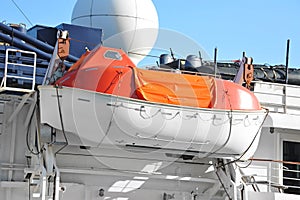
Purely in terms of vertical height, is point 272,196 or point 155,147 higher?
point 155,147

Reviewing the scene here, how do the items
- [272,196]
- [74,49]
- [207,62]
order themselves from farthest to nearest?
[207,62]
[74,49]
[272,196]

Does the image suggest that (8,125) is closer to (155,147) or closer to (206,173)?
(155,147)

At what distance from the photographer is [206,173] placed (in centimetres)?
1116

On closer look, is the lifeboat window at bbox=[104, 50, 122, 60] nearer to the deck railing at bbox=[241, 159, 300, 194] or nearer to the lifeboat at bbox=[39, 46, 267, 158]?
the lifeboat at bbox=[39, 46, 267, 158]

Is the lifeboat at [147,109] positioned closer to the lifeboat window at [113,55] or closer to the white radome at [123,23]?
the lifeboat window at [113,55]

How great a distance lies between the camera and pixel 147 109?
9.17m

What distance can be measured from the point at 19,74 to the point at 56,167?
1.76 metres

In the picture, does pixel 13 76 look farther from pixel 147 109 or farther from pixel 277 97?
pixel 277 97

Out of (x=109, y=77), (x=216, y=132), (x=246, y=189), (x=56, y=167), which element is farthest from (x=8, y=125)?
(x=246, y=189)

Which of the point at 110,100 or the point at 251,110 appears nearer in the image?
the point at 110,100

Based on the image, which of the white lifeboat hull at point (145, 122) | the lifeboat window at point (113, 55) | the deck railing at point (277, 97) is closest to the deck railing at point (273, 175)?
the deck railing at point (277, 97)

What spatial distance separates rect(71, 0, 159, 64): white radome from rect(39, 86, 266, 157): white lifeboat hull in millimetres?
3401

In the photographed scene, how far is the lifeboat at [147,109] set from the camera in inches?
354

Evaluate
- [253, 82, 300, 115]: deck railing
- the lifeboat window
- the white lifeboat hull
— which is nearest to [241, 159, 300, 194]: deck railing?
[253, 82, 300, 115]: deck railing
